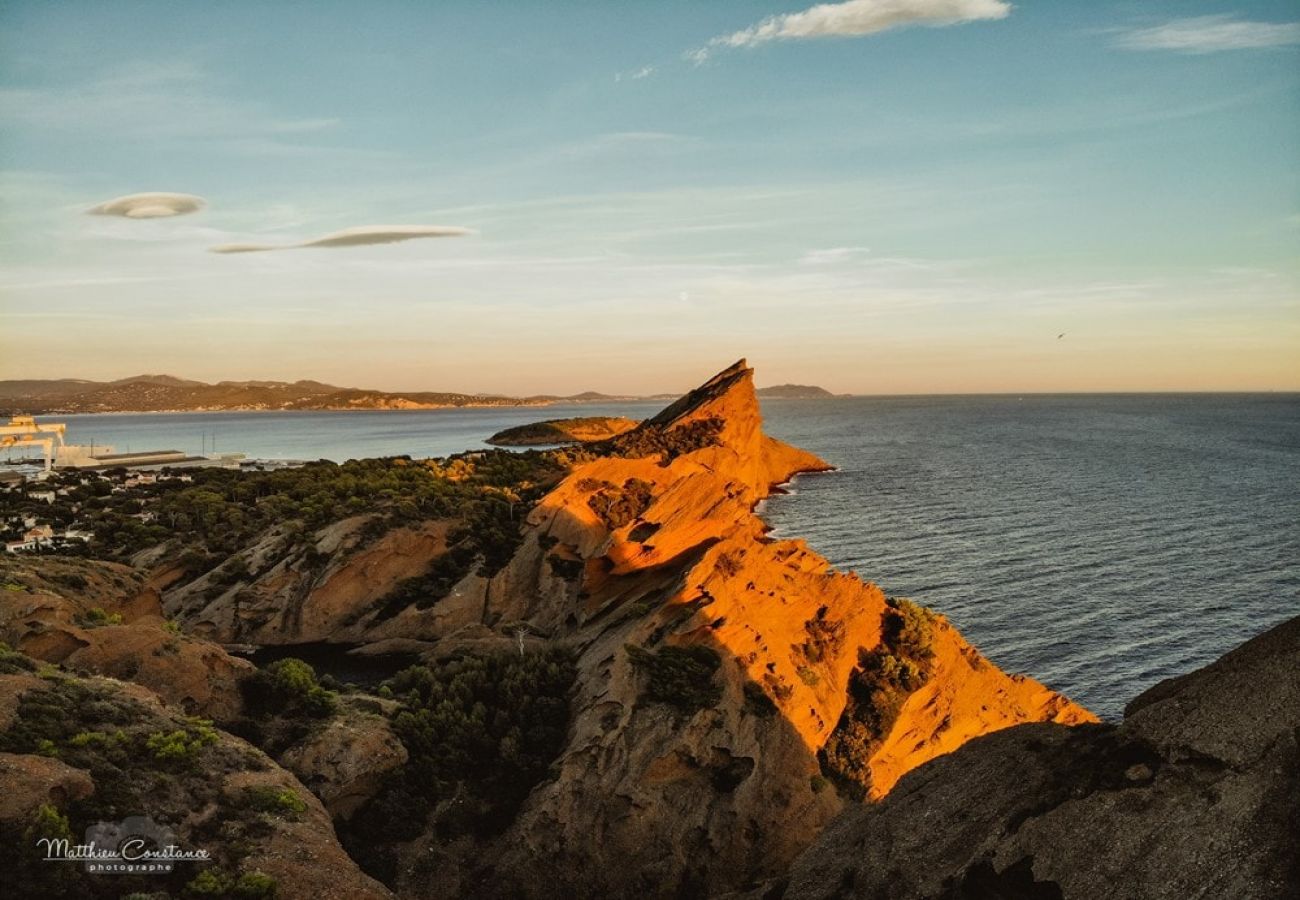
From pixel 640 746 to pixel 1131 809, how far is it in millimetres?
16938

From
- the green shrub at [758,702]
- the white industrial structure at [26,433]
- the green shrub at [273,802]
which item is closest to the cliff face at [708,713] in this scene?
the green shrub at [758,702]

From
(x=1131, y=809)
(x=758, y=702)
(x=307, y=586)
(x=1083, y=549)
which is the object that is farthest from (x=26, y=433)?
(x=1131, y=809)

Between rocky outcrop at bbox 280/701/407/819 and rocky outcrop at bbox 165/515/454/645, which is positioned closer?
rocky outcrop at bbox 280/701/407/819

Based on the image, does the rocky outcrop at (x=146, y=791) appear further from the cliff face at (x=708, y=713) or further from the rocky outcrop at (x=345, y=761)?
the cliff face at (x=708, y=713)

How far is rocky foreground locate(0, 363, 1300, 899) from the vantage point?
40.8ft

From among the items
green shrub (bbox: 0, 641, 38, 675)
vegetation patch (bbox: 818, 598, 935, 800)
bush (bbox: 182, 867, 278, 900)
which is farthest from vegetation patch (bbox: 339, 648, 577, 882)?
green shrub (bbox: 0, 641, 38, 675)

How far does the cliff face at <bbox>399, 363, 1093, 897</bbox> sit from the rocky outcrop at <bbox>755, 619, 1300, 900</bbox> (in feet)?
32.8

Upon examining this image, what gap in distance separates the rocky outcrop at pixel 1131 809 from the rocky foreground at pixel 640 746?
0.04 m

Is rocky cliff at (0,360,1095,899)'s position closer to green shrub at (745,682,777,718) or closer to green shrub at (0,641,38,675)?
green shrub at (745,682,777,718)

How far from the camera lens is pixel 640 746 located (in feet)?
86.8

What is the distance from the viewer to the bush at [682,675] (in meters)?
27.5

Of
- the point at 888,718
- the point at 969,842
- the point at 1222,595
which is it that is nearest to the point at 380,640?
the point at 888,718

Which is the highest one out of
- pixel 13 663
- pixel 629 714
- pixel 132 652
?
pixel 13 663

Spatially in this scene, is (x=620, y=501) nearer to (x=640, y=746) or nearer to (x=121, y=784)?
(x=640, y=746)
